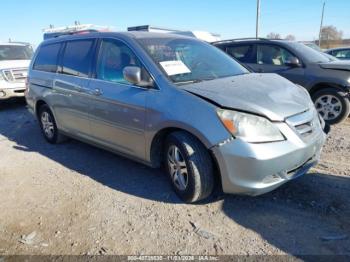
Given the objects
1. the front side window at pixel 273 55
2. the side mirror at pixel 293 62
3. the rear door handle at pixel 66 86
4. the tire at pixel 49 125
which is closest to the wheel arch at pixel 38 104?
the tire at pixel 49 125

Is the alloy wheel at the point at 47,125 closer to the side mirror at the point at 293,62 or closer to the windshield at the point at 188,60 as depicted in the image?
the windshield at the point at 188,60

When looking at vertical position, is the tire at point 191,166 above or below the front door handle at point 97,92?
below

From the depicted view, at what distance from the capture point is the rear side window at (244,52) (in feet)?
23.0

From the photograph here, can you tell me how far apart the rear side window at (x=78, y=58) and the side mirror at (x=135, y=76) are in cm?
108

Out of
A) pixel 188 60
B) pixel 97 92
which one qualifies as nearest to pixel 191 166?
pixel 188 60

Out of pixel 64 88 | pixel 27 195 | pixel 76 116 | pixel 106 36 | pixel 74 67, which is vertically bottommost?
pixel 27 195

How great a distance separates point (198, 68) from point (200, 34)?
1247 cm

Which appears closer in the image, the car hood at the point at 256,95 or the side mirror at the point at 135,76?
the car hood at the point at 256,95

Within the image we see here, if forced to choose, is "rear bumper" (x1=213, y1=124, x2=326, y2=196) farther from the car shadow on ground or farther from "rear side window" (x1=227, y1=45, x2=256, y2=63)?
"rear side window" (x1=227, y1=45, x2=256, y2=63)

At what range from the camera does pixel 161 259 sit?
2.57 metres

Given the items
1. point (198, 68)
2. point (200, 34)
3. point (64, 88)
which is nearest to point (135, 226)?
point (198, 68)

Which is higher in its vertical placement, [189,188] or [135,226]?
[189,188]

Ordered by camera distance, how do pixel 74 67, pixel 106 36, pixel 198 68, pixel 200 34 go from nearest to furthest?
pixel 198 68 → pixel 106 36 → pixel 74 67 → pixel 200 34

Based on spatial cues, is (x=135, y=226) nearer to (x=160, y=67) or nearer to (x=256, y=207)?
(x=256, y=207)
